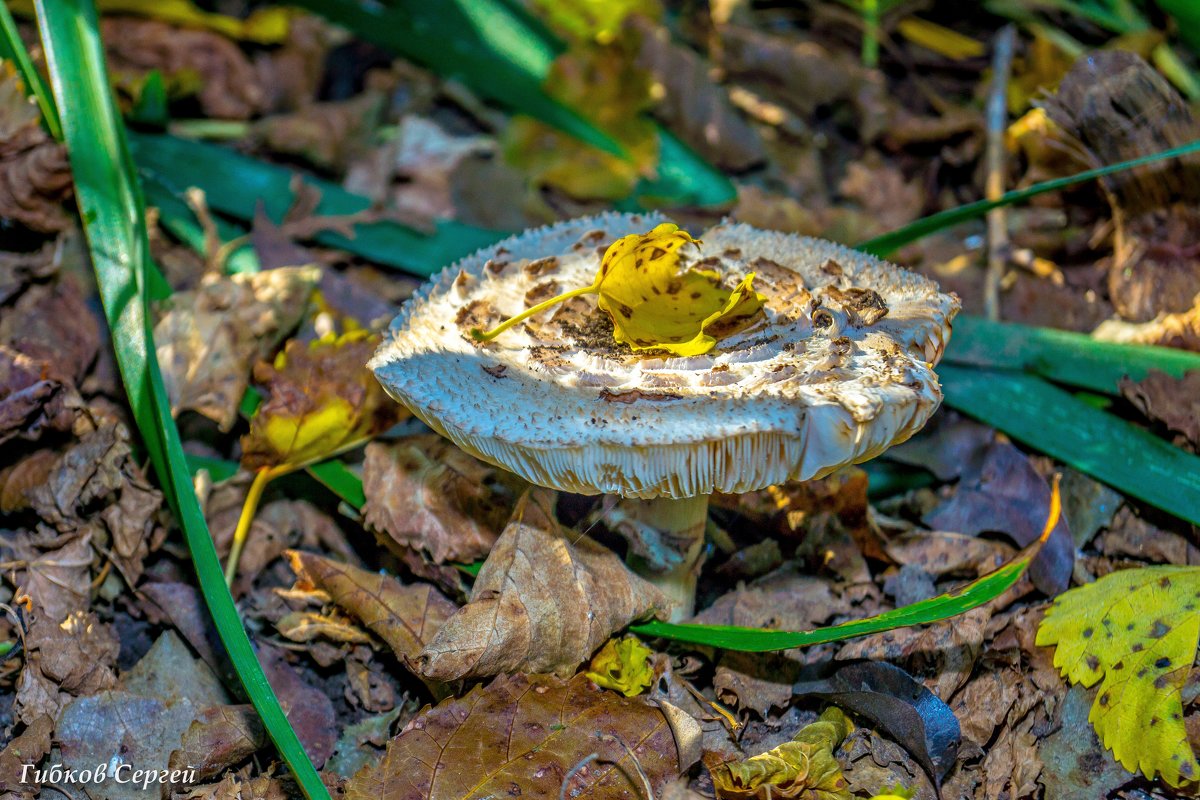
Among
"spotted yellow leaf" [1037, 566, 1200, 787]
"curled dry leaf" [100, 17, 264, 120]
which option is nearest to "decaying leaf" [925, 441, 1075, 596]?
"spotted yellow leaf" [1037, 566, 1200, 787]

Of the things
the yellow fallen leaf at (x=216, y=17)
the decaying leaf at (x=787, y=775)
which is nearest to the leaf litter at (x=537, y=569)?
the decaying leaf at (x=787, y=775)

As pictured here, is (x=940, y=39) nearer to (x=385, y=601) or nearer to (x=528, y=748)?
(x=385, y=601)

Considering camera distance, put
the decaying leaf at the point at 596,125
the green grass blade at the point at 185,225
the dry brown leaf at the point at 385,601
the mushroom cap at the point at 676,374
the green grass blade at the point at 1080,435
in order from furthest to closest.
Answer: the decaying leaf at the point at 596,125 < the green grass blade at the point at 185,225 < the green grass blade at the point at 1080,435 < the dry brown leaf at the point at 385,601 < the mushroom cap at the point at 676,374

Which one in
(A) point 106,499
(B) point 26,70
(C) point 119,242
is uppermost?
(B) point 26,70

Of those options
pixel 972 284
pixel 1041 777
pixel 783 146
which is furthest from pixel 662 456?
pixel 783 146

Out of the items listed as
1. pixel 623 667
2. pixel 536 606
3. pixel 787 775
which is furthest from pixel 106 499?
pixel 787 775

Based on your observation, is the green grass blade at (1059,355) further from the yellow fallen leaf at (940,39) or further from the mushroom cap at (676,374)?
the yellow fallen leaf at (940,39)

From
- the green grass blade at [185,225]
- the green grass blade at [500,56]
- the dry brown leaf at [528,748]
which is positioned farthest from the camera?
the green grass blade at [500,56]
